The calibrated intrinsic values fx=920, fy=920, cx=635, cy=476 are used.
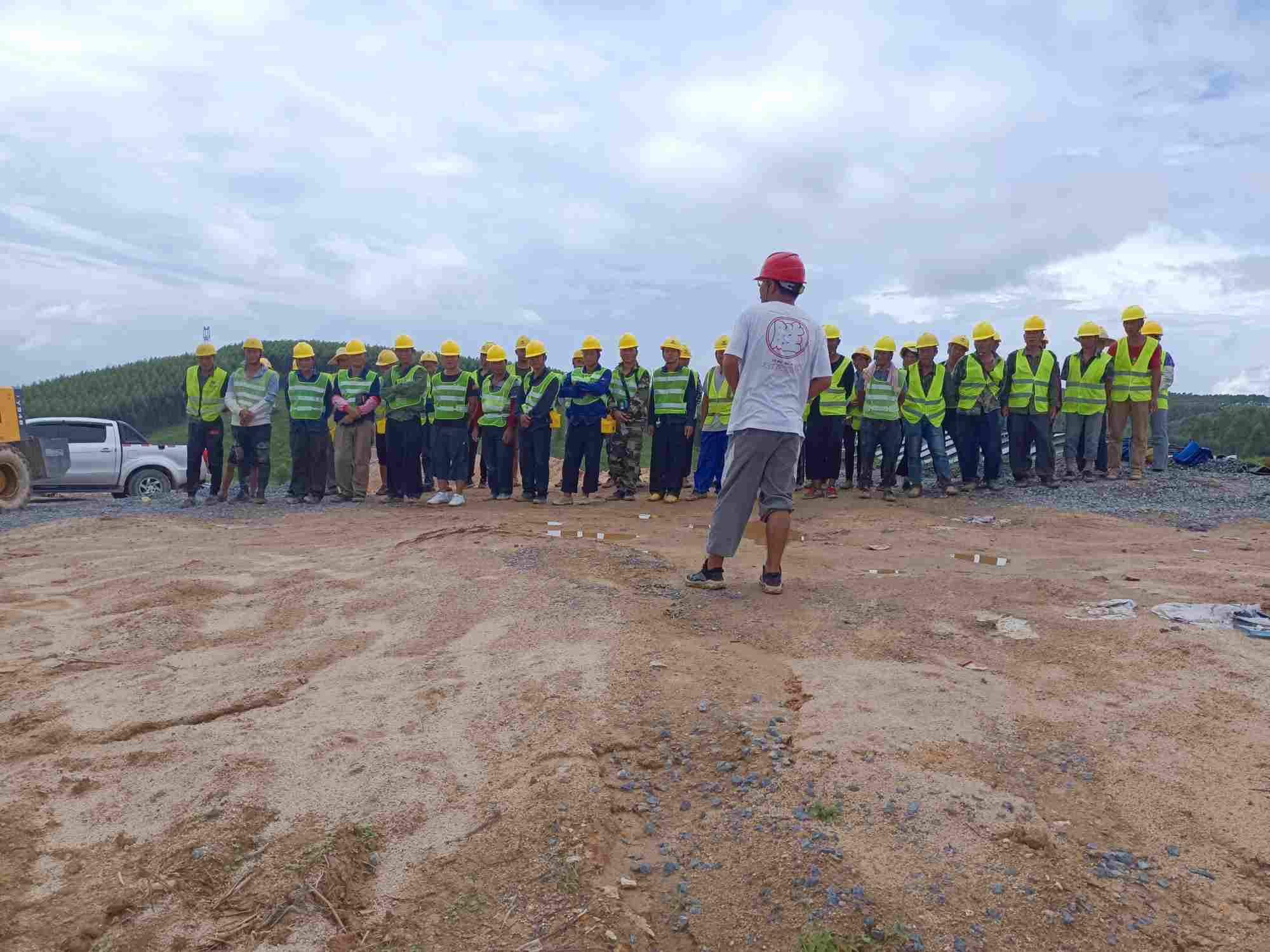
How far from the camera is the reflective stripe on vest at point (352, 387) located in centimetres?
1096

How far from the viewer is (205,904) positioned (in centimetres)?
248

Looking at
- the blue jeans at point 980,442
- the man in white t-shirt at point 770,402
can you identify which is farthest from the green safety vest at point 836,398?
the man in white t-shirt at point 770,402

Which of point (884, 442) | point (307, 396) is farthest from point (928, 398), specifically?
point (307, 396)

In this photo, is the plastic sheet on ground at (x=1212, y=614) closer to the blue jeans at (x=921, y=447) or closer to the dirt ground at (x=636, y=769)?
the dirt ground at (x=636, y=769)

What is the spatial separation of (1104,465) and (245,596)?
10718mm

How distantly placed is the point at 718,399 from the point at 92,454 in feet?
31.8

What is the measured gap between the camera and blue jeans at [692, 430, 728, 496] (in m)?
10.6

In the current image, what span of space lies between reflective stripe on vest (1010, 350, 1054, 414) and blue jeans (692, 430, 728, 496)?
348 centimetres

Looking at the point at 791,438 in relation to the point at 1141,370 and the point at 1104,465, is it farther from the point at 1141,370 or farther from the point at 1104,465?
the point at 1104,465

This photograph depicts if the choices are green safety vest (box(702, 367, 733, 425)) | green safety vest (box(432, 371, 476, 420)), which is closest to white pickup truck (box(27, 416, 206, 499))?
green safety vest (box(432, 371, 476, 420))

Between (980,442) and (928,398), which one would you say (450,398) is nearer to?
(928,398)

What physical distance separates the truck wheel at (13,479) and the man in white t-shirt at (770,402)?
10.9m

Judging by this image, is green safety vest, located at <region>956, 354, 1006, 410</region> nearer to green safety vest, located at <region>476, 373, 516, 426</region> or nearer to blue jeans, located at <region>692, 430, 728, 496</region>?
blue jeans, located at <region>692, 430, 728, 496</region>

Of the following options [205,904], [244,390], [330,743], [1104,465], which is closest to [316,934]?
[205,904]
